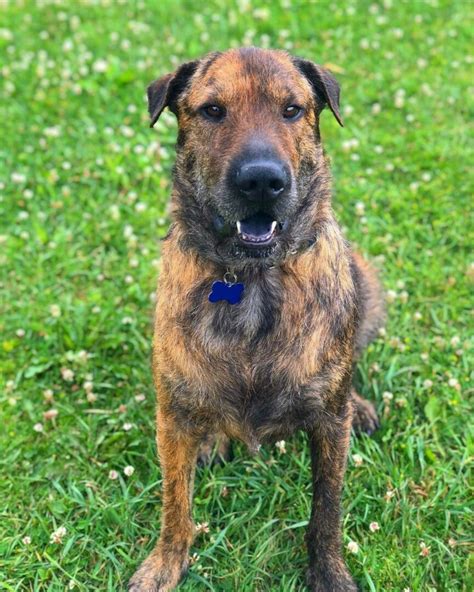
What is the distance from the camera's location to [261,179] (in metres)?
2.71

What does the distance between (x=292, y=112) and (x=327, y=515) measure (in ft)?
6.02

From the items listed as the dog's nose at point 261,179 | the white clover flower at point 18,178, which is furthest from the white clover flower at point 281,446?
the white clover flower at point 18,178

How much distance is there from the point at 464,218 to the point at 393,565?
9.56 ft

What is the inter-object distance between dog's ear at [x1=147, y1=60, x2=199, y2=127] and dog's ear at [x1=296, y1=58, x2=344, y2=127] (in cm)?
49

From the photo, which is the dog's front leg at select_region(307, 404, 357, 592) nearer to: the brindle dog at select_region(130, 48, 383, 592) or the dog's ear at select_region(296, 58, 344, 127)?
the brindle dog at select_region(130, 48, 383, 592)

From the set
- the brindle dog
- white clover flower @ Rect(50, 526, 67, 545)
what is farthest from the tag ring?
white clover flower @ Rect(50, 526, 67, 545)

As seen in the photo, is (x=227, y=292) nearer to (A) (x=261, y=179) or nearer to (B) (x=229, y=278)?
(B) (x=229, y=278)

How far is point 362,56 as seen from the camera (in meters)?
7.01

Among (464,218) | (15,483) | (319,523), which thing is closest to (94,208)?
(15,483)

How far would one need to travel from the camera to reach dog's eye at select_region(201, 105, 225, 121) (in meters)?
2.95

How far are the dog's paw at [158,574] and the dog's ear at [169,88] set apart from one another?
2075 millimetres

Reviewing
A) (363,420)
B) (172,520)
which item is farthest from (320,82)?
(172,520)

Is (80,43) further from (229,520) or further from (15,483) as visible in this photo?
(229,520)

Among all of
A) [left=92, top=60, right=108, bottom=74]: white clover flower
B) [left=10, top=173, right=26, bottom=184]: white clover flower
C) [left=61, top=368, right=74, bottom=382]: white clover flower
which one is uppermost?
[left=92, top=60, right=108, bottom=74]: white clover flower
